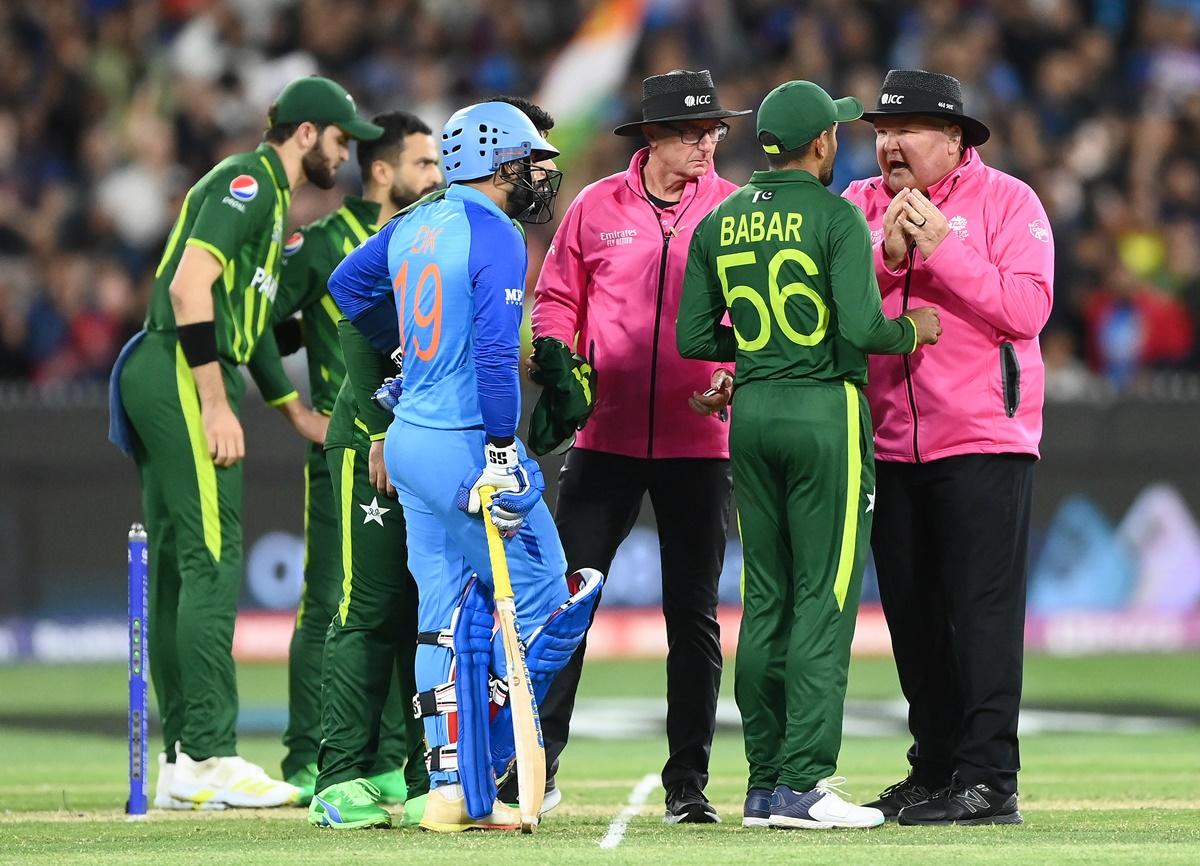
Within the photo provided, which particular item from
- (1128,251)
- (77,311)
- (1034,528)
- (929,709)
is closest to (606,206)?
(929,709)

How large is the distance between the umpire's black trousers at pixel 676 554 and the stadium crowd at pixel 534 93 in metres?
7.12

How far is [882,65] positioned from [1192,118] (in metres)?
2.68

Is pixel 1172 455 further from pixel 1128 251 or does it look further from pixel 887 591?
pixel 887 591

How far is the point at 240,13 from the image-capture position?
17.2m

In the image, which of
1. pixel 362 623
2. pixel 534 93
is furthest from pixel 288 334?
pixel 534 93

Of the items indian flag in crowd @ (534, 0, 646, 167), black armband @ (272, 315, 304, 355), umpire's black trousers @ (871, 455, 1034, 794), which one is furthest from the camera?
indian flag in crowd @ (534, 0, 646, 167)

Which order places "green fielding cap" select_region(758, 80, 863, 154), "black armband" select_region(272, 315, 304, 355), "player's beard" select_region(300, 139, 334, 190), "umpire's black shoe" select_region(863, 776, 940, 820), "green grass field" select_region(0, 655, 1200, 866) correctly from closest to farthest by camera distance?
"green grass field" select_region(0, 655, 1200, 866), "green fielding cap" select_region(758, 80, 863, 154), "umpire's black shoe" select_region(863, 776, 940, 820), "player's beard" select_region(300, 139, 334, 190), "black armband" select_region(272, 315, 304, 355)

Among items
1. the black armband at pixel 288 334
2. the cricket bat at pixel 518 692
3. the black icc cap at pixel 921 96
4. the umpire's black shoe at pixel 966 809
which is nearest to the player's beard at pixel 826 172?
the black icc cap at pixel 921 96

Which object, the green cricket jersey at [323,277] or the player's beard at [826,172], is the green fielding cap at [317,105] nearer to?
the green cricket jersey at [323,277]

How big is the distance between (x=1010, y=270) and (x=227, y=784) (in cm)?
363

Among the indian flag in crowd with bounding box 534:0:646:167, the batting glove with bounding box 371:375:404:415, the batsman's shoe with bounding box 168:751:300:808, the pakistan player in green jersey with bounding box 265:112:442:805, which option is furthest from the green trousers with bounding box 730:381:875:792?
the indian flag in crowd with bounding box 534:0:646:167

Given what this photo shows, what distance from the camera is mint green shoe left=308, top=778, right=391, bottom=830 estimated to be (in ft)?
22.6

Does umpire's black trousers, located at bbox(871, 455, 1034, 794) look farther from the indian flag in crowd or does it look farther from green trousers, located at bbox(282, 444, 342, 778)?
the indian flag in crowd

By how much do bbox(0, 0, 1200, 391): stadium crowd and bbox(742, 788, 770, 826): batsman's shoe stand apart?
25.7 ft
